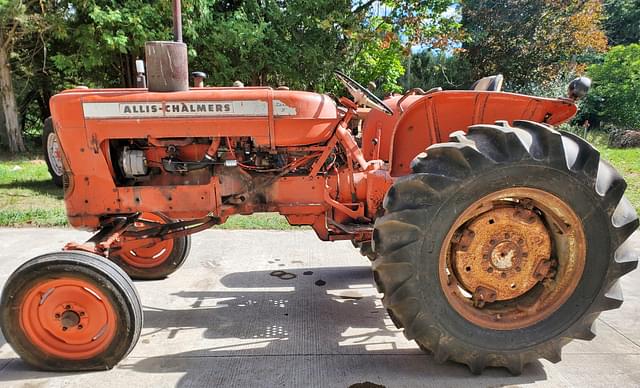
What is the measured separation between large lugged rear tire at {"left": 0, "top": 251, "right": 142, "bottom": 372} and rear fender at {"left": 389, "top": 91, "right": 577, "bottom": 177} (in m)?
1.85

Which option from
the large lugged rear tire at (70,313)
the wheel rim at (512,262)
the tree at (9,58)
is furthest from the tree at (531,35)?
the large lugged rear tire at (70,313)

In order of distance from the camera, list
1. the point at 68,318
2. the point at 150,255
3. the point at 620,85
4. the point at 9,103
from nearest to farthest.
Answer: the point at 68,318
the point at 150,255
the point at 9,103
the point at 620,85

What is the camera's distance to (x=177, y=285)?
12.1ft

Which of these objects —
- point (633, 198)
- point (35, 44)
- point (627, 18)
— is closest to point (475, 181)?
point (633, 198)

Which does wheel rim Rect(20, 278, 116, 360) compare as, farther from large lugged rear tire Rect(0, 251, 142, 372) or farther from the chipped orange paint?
the chipped orange paint

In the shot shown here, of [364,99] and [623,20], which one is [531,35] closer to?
[623,20]

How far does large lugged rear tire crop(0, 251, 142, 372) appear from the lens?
239 cm

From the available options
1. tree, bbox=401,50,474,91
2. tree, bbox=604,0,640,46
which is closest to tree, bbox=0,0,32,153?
tree, bbox=401,50,474,91

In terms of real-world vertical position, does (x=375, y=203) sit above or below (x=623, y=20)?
below

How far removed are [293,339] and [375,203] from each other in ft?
3.35

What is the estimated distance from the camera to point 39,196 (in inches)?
267

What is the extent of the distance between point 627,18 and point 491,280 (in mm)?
22725

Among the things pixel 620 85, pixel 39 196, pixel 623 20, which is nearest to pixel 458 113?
pixel 39 196

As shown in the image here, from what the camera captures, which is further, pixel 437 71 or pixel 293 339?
pixel 437 71
